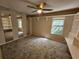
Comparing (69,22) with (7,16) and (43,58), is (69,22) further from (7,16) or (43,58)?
(7,16)

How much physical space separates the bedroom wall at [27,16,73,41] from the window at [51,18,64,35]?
25 cm

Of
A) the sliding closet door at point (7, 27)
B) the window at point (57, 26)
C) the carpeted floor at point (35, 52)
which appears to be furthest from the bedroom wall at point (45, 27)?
the sliding closet door at point (7, 27)

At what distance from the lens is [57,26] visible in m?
4.58

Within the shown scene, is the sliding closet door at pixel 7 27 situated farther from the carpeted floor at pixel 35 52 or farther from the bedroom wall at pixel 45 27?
the bedroom wall at pixel 45 27

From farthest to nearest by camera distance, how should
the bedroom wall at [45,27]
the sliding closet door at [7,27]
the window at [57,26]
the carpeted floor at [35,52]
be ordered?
the window at [57,26], the bedroom wall at [45,27], the sliding closet door at [7,27], the carpeted floor at [35,52]

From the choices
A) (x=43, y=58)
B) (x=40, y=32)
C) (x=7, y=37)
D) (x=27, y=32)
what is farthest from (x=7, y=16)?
(x=43, y=58)

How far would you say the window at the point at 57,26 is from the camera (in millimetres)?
4371

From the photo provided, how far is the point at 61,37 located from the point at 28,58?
2826mm

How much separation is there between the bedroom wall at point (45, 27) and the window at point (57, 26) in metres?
0.25

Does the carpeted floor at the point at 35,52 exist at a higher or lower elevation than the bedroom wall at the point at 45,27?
lower

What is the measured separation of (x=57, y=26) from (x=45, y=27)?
1.05 meters

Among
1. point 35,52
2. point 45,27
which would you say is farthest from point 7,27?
point 45,27

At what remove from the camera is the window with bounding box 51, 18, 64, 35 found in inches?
172

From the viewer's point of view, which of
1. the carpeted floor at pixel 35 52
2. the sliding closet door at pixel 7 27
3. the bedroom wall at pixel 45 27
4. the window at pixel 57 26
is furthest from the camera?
the window at pixel 57 26
